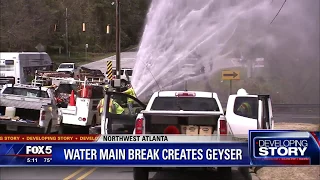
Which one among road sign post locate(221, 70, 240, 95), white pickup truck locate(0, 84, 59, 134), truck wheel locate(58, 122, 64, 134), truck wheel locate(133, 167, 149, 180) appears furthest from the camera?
truck wheel locate(58, 122, 64, 134)

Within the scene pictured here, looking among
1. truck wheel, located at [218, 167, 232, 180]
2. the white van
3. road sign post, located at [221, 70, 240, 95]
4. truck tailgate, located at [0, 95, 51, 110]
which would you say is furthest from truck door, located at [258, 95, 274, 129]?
the white van

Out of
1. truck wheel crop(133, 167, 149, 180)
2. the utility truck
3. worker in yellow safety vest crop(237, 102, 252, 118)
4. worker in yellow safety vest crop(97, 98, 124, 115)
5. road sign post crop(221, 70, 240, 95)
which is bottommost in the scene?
truck wheel crop(133, 167, 149, 180)

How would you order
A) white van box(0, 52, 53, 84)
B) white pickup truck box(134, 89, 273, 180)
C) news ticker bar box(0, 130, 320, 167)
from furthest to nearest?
white van box(0, 52, 53, 84), white pickup truck box(134, 89, 273, 180), news ticker bar box(0, 130, 320, 167)

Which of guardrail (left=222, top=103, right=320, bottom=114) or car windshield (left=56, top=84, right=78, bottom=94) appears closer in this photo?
guardrail (left=222, top=103, right=320, bottom=114)

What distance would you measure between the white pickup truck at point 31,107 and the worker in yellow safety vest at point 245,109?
3.80m

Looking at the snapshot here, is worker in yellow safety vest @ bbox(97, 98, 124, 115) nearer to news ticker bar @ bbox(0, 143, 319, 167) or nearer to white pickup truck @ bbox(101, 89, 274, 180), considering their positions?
white pickup truck @ bbox(101, 89, 274, 180)

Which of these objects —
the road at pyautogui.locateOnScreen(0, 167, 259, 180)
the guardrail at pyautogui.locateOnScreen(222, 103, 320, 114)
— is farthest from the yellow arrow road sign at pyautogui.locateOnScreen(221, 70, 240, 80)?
the road at pyautogui.locateOnScreen(0, 167, 259, 180)

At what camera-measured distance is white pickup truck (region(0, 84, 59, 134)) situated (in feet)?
32.3

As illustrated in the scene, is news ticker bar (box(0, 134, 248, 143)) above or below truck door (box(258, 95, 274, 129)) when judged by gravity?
below

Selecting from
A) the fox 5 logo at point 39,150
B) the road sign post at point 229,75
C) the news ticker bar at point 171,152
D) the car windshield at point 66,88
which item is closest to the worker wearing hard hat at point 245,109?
the road sign post at point 229,75

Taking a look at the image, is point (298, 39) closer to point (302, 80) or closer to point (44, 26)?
point (302, 80)

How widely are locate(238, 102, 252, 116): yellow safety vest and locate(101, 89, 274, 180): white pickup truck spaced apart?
51mm

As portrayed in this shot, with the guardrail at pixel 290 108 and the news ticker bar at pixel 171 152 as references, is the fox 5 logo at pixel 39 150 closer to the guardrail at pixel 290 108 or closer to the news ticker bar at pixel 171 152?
the news ticker bar at pixel 171 152

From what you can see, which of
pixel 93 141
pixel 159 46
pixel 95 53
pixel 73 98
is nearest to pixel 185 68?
pixel 159 46
